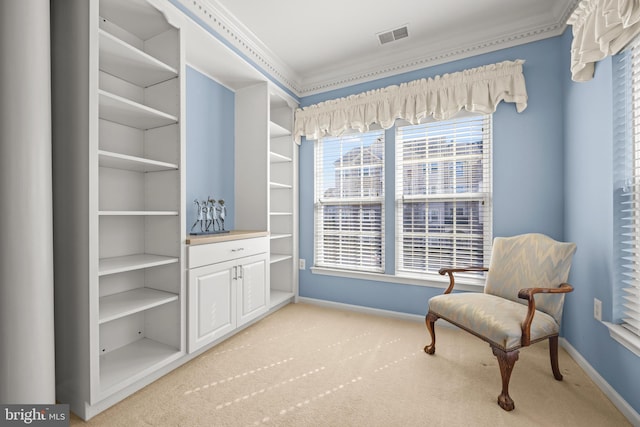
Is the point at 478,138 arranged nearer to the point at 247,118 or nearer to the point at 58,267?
the point at 247,118

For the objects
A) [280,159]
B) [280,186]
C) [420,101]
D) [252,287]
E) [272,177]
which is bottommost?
[252,287]

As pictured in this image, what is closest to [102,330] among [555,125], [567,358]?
[567,358]

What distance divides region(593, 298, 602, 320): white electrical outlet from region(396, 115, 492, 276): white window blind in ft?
2.68

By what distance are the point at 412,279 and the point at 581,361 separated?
4.33 feet

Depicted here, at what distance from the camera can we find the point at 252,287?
2.64m

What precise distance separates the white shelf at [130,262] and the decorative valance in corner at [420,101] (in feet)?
6.74

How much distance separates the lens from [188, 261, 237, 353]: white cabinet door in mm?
2025

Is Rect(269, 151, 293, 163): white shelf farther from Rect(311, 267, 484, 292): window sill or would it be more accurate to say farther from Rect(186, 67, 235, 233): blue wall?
Rect(311, 267, 484, 292): window sill

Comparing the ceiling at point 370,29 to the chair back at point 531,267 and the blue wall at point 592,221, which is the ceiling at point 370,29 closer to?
the blue wall at point 592,221

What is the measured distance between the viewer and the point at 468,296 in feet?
6.77

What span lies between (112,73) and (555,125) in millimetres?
3474

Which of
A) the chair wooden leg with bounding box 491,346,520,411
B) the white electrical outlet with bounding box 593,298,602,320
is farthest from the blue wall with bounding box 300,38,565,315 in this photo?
the chair wooden leg with bounding box 491,346,520,411

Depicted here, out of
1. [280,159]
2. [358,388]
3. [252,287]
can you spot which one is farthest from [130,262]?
[280,159]
